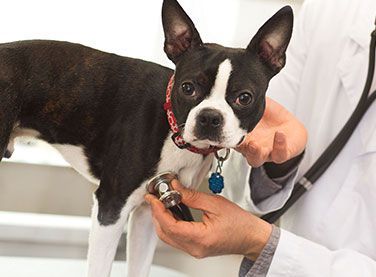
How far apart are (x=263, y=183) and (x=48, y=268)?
0.51 m

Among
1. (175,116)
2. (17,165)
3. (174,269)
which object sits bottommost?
(174,269)

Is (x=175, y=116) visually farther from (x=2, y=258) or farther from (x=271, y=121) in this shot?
(x=2, y=258)

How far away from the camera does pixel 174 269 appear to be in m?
1.44

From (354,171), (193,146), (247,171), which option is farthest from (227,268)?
(193,146)

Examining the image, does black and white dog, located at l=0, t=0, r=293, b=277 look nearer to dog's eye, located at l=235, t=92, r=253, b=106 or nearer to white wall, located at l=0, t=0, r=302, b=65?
dog's eye, located at l=235, t=92, r=253, b=106

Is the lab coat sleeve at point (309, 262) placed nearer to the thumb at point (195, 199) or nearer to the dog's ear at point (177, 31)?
the thumb at point (195, 199)

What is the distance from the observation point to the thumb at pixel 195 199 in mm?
834

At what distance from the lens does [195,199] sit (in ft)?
2.78

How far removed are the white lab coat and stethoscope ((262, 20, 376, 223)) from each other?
25mm

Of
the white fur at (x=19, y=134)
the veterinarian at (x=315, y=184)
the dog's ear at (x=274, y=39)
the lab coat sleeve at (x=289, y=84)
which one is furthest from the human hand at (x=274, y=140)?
the white fur at (x=19, y=134)

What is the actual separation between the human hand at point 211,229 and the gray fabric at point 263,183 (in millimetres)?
155

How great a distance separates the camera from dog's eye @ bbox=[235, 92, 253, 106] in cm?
76

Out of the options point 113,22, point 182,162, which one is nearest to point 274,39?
point 182,162

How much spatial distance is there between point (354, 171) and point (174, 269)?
21.8 inches
